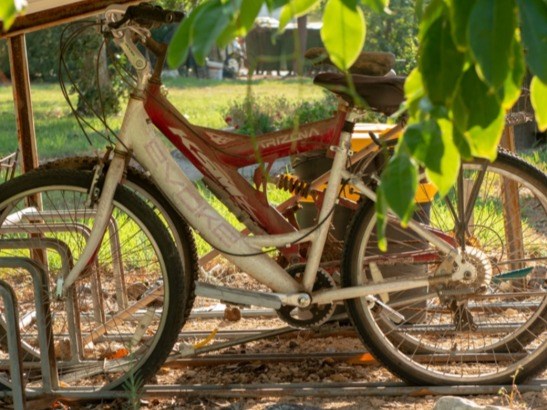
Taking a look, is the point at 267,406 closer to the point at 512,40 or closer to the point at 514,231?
the point at 514,231

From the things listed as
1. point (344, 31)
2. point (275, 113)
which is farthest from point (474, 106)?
point (275, 113)

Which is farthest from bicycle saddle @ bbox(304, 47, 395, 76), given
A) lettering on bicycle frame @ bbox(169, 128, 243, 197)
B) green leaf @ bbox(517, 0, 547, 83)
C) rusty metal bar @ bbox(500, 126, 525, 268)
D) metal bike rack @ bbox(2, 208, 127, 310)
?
green leaf @ bbox(517, 0, 547, 83)

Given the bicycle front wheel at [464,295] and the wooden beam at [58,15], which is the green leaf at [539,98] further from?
the wooden beam at [58,15]

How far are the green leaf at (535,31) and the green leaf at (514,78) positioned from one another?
0.02 meters

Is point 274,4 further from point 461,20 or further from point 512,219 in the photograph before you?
point 512,219

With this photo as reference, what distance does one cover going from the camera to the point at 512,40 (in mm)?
1577

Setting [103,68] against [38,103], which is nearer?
[103,68]

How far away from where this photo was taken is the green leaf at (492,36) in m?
1.55

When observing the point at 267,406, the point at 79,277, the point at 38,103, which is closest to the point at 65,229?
the point at 79,277

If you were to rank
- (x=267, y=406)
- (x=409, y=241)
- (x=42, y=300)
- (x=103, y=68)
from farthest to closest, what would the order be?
(x=103, y=68)
(x=409, y=241)
(x=267, y=406)
(x=42, y=300)

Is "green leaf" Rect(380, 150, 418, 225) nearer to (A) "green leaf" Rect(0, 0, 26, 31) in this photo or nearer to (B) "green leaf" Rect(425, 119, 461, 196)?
(B) "green leaf" Rect(425, 119, 461, 196)

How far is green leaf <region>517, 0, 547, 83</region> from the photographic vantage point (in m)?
1.56

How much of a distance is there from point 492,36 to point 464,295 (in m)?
3.18

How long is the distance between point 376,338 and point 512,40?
10.3ft
